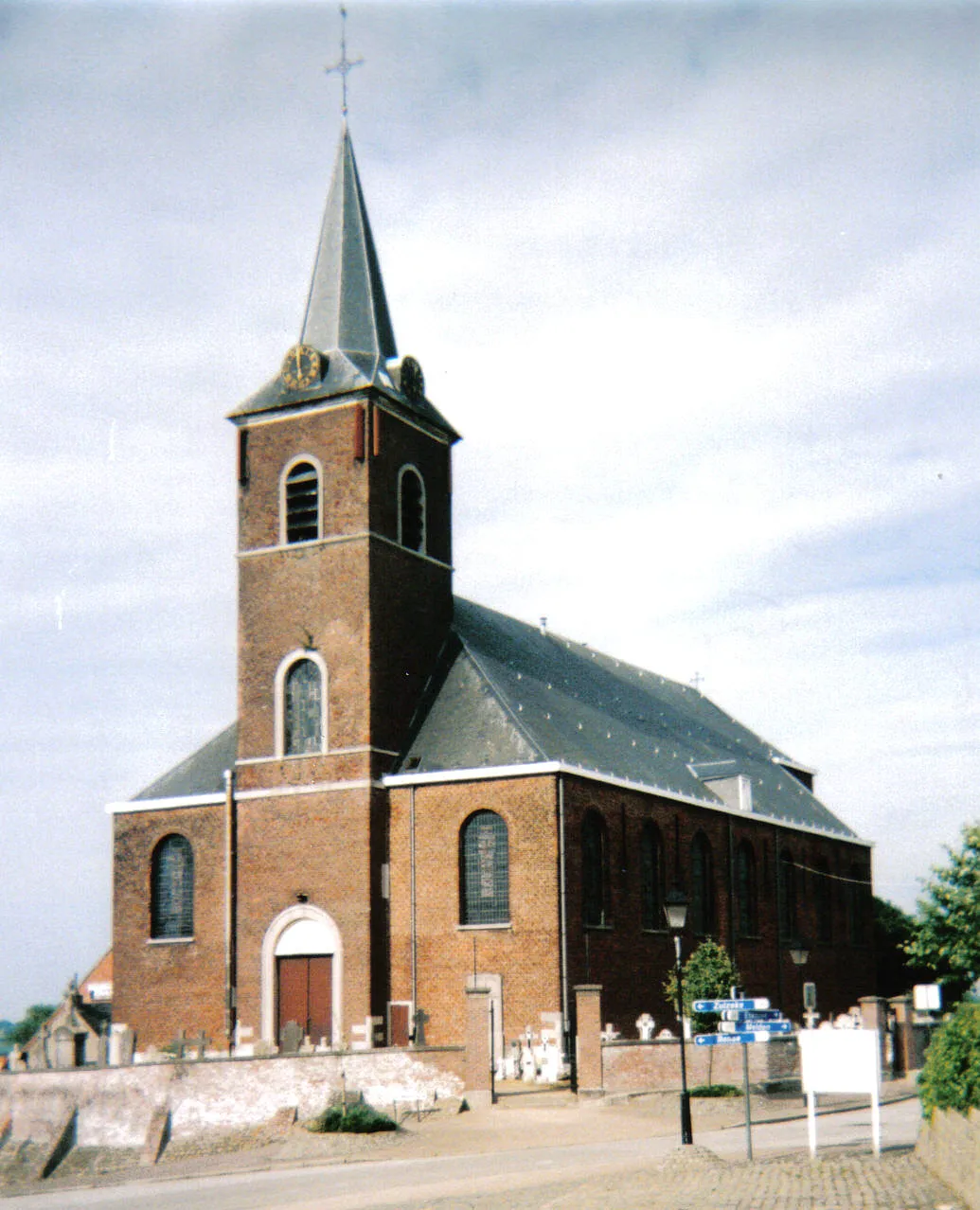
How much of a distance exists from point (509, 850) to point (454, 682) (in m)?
5.52

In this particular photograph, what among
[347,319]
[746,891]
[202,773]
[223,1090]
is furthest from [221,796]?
[746,891]

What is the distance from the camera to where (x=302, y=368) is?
134ft

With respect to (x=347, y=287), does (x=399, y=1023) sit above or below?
below

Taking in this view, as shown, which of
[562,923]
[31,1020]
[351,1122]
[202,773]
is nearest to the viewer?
[351,1122]

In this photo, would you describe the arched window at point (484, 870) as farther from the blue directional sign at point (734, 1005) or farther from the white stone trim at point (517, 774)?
the blue directional sign at point (734, 1005)

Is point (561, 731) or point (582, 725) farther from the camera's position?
point (582, 725)

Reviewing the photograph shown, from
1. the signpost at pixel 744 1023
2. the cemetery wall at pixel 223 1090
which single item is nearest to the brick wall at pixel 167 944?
the cemetery wall at pixel 223 1090

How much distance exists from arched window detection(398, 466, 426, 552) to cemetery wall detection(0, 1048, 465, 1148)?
14568 millimetres

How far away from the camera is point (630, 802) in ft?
134

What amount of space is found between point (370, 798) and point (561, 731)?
5.48 m

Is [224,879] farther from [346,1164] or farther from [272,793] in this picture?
[346,1164]

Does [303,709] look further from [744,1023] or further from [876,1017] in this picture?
[744,1023]

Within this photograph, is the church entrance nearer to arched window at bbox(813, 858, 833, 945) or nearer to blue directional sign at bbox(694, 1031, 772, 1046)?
blue directional sign at bbox(694, 1031, 772, 1046)

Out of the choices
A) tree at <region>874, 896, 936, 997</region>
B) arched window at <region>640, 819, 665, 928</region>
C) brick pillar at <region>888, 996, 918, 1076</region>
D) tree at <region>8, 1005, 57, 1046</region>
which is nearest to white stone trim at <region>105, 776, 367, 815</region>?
arched window at <region>640, 819, 665, 928</region>
